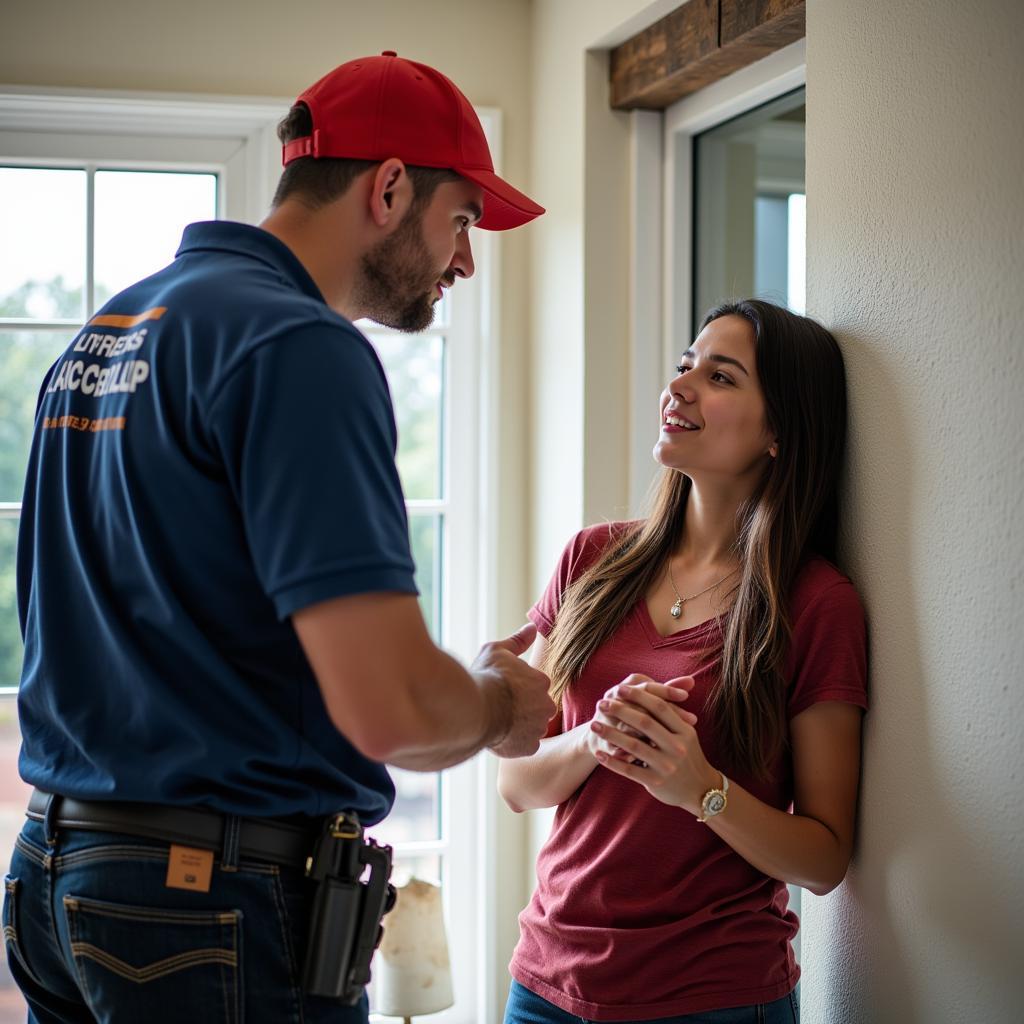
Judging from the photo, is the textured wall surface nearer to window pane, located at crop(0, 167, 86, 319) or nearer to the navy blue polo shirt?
the navy blue polo shirt

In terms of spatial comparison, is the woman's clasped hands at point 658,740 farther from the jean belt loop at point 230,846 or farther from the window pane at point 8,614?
the window pane at point 8,614

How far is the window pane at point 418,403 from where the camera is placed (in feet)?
10.5

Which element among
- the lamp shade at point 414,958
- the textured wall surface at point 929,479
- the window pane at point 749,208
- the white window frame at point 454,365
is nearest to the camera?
the textured wall surface at point 929,479

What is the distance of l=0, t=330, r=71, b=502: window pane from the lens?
300 cm

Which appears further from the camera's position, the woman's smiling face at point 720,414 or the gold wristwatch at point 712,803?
the woman's smiling face at point 720,414

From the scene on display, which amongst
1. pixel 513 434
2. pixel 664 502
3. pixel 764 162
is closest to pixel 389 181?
pixel 664 502

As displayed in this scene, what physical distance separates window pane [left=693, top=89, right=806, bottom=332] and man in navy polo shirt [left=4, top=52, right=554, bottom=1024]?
1571 mm

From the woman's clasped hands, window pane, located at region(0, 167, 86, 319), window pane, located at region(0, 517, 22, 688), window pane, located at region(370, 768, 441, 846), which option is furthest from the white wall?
window pane, located at region(0, 517, 22, 688)

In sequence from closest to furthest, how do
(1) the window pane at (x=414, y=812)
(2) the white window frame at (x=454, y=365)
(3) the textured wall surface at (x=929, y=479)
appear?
(3) the textured wall surface at (x=929, y=479) < (2) the white window frame at (x=454, y=365) < (1) the window pane at (x=414, y=812)

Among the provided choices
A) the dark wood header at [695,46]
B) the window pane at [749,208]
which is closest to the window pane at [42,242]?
the dark wood header at [695,46]

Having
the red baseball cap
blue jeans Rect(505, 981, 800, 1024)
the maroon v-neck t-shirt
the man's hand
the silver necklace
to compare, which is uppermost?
the red baseball cap

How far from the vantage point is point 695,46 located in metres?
2.40

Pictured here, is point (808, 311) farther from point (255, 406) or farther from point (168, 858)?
point (168, 858)

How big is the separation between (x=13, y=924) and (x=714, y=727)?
911 mm
